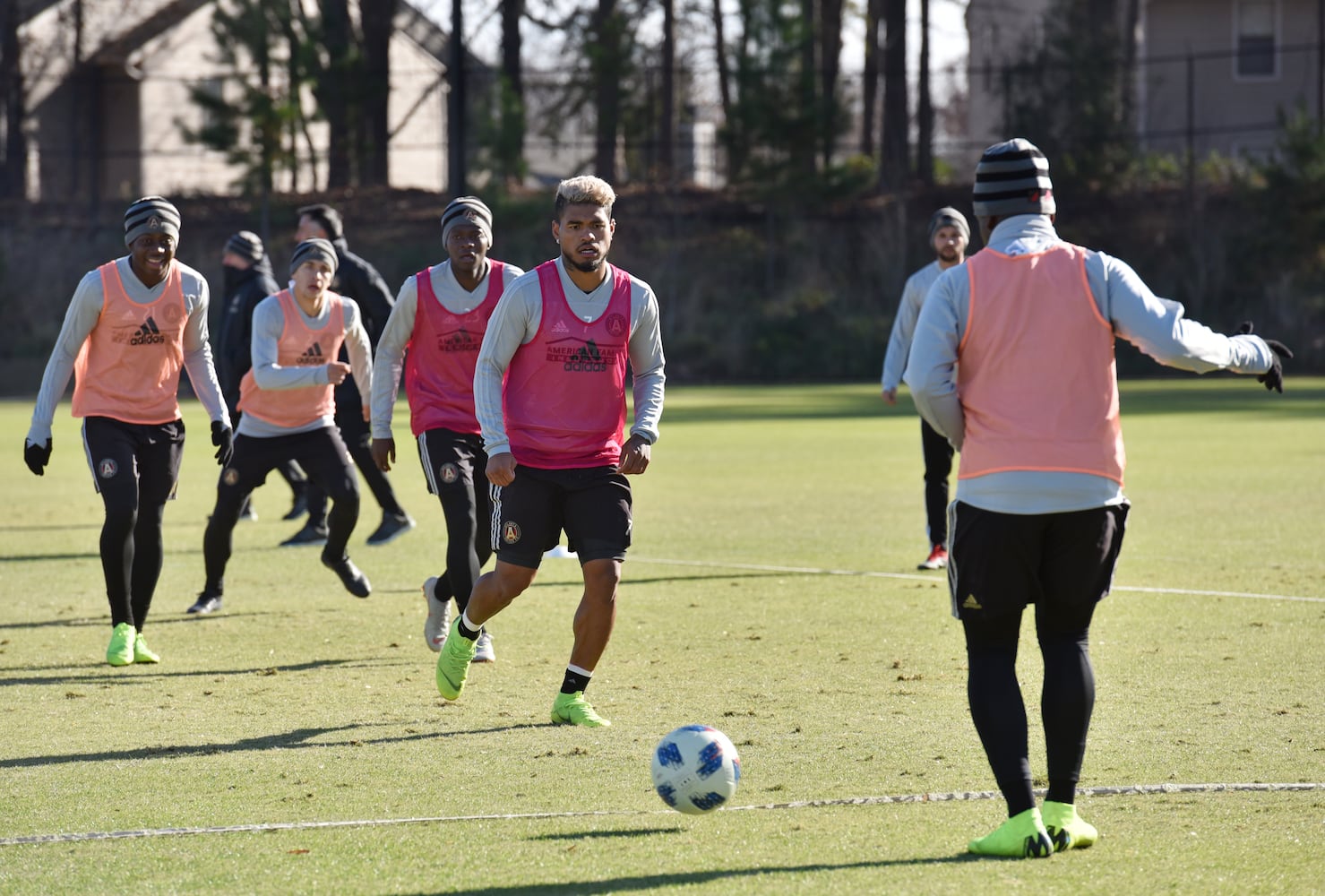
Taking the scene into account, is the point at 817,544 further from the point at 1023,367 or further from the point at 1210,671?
the point at 1023,367

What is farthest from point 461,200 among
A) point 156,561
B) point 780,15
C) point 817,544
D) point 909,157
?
point 909,157

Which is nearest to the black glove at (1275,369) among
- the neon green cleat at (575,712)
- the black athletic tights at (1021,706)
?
the black athletic tights at (1021,706)

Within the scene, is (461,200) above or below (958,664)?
above

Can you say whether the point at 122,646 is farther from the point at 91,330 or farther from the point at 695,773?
the point at 695,773

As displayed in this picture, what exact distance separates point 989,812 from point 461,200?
401cm

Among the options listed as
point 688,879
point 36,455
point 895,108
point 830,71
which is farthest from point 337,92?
point 688,879

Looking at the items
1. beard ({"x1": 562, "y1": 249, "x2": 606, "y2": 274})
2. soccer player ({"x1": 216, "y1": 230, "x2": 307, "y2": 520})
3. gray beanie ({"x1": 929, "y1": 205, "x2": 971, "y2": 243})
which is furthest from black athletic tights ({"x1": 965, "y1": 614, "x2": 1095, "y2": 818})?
soccer player ({"x1": 216, "y1": 230, "x2": 307, "y2": 520})

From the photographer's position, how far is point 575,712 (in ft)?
21.5

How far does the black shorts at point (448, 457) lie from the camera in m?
7.86

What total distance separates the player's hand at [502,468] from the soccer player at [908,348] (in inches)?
178

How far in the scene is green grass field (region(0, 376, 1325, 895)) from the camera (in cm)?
476

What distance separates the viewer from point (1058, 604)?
4824 mm

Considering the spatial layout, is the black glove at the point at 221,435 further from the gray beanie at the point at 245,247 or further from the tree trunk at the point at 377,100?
the tree trunk at the point at 377,100

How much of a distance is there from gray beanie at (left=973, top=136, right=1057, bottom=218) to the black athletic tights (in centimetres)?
115
